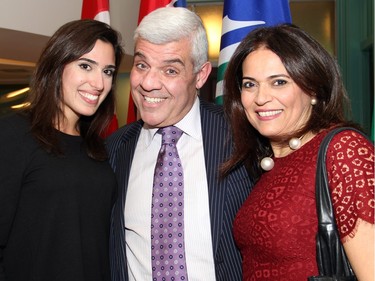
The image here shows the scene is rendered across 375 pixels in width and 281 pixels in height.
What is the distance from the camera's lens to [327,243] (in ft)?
4.54

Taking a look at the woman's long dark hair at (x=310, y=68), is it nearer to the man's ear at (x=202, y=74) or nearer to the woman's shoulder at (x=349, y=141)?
the woman's shoulder at (x=349, y=141)

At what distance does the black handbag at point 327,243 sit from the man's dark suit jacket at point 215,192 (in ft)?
1.67

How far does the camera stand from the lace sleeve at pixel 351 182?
1.33 metres

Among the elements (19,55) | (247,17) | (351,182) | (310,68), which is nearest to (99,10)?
(247,17)

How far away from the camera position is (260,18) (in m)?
2.59

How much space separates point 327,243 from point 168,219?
698 millimetres

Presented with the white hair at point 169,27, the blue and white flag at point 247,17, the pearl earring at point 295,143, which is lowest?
the pearl earring at point 295,143

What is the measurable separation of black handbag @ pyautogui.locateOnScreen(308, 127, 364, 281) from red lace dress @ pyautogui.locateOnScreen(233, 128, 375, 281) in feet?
0.06

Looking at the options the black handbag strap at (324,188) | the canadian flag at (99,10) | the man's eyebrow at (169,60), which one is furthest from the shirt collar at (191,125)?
the canadian flag at (99,10)

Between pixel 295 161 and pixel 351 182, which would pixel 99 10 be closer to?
A: pixel 295 161

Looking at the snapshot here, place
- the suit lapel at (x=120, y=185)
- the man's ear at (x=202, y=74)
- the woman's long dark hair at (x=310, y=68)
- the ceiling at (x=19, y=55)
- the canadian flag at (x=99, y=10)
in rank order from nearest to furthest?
the woman's long dark hair at (x=310, y=68), the suit lapel at (x=120, y=185), the man's ear at (x=202, y=74), the canadian flag at (x=99, y=10), the ceiling at (x=19, y=55)

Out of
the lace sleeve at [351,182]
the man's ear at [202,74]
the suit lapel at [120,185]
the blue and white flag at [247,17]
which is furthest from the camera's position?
the blue and white flag at [247,17]

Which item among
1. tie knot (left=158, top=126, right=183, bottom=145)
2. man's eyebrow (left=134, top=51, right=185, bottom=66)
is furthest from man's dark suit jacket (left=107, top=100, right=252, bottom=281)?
man's eyebrow (left=134, top=51, right=185, bottom=66)

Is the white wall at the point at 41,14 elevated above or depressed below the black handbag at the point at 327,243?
above
